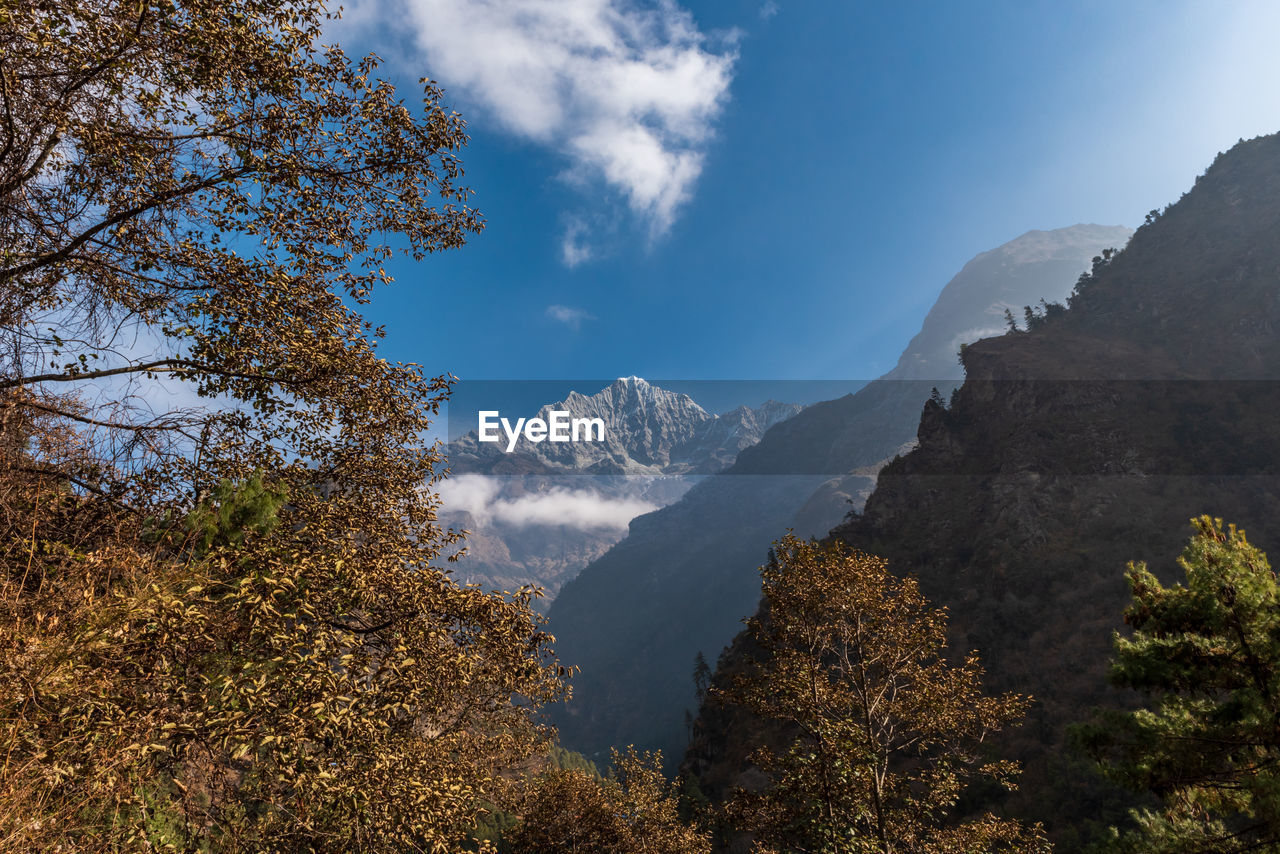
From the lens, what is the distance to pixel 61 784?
4285mm

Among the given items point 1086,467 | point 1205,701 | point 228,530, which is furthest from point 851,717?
point 1086,467

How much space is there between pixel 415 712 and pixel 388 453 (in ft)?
11.8

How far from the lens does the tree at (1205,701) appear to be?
9.29 meters

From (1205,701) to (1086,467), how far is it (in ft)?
280

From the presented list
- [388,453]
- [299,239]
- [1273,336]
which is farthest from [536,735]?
[1273,336]

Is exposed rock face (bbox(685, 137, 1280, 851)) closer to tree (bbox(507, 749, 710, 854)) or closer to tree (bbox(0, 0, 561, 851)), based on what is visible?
tree (bbox(507, 749, 710, 854))

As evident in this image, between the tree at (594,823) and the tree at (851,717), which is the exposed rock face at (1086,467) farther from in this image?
the tree at (851,717)

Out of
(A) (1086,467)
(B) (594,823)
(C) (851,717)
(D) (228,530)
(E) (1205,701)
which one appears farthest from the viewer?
A: (A) (1086,467)

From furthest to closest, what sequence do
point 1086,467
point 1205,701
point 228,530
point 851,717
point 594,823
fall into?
point 1086,467 < point 594,823 < point 851,717 < point 1205,701 < point 228,530

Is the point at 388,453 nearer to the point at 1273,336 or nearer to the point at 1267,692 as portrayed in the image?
the point at 1267,692

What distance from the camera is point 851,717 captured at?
12.9 metres

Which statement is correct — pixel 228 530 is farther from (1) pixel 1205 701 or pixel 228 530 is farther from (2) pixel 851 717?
(1) pixel 1205 701

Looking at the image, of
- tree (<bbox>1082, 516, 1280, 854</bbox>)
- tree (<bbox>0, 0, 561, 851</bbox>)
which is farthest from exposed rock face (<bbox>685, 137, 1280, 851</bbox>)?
tree (<bbox>0, 0, 561, 851</bbox>)

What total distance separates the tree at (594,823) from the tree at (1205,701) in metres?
15.9
